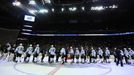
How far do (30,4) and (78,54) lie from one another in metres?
7.87

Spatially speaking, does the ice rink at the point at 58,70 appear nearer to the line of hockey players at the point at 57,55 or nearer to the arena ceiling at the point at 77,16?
the line of hockey players at the point at 57,55

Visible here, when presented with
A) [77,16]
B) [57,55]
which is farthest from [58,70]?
[77,16]

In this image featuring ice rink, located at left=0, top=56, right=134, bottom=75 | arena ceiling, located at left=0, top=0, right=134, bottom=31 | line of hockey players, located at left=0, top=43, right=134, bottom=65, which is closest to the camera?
ice rink, located at left=0, top=56, right=134, bottom=75

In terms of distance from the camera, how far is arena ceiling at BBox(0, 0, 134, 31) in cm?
1652

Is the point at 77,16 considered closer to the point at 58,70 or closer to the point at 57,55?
the point at 57,55

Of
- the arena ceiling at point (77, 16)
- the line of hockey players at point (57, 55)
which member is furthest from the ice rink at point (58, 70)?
the arena ceiling at point (77, 16)

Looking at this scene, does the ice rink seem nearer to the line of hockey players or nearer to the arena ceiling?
the line of hockey players

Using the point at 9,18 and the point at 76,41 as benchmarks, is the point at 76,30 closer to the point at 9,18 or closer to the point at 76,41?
the point at 76,41

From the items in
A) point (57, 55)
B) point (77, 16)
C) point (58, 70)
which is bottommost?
point (58, 70)

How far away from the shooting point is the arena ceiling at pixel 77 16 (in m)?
16.5

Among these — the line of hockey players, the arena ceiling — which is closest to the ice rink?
the line of hockey players

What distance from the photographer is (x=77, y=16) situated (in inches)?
845

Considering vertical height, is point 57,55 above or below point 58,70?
above

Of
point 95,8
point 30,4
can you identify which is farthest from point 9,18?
point 95,8
